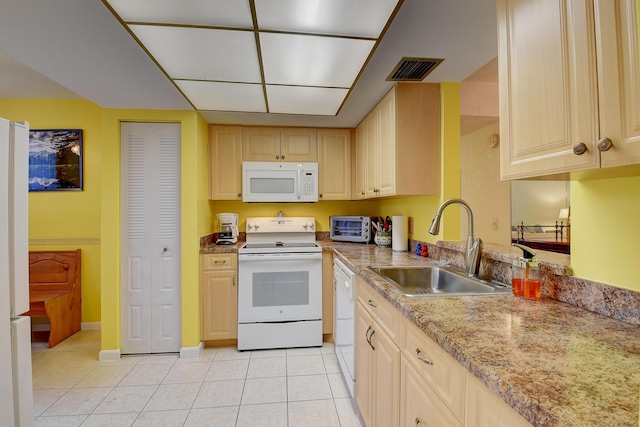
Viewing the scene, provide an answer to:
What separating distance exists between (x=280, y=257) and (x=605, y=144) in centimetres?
236

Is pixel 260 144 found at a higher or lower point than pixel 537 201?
higher

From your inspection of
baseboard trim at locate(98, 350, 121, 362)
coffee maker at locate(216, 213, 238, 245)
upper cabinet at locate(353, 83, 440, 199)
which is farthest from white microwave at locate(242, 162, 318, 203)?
baseboard trim at locate(98, 350, 121, 362)

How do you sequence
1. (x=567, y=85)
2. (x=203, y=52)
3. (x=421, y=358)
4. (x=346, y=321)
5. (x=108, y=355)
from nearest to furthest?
(x=567, y=85) → (x=421, y=358) → (x=203, y=52) → (x=346, y=321) → (x=108, y=355)

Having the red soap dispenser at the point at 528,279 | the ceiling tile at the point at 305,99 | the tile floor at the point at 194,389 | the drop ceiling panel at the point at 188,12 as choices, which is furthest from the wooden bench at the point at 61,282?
the red soap dispenser at the point at 528,279

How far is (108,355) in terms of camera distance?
2566mm

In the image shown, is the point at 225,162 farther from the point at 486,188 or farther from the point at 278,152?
the point at 486,188

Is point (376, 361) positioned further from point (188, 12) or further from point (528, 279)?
point (188, 12)

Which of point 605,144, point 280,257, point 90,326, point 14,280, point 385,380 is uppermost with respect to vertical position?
point 605,144

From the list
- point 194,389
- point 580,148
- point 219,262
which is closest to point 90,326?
point 219,262

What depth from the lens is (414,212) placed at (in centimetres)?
256

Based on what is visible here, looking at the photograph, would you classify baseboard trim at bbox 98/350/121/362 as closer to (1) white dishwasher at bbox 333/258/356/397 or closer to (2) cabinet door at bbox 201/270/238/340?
(2) cabinet door at bbox 201/270/238/340

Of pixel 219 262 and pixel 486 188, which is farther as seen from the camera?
pixel 486 188

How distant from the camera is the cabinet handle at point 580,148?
76cm

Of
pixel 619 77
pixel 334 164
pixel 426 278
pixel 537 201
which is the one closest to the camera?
pixel 619 77
